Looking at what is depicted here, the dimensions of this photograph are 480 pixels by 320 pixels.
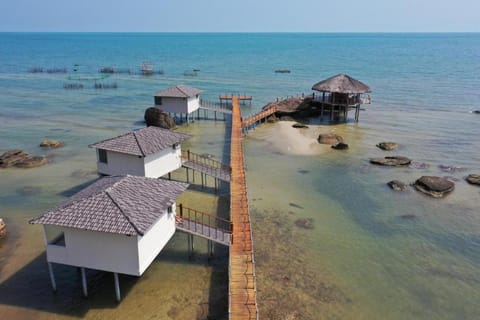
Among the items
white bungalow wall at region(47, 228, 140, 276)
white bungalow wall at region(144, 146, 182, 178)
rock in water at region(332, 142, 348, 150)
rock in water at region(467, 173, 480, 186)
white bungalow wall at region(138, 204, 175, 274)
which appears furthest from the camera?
A: rock in water at region(332, 142, 348, 150)

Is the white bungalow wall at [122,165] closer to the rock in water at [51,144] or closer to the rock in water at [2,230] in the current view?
the rock in water at [2,230]

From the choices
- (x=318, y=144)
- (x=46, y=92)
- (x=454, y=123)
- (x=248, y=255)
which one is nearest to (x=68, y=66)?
(x=46, y=92)

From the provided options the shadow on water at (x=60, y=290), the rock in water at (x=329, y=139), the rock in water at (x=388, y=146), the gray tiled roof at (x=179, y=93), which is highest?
the gray tiled roof at (x=179, y=93)

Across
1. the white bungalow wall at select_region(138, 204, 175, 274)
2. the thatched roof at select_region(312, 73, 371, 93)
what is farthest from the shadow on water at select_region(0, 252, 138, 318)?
the thatched roof at select_region(312, 73, 371, 93)

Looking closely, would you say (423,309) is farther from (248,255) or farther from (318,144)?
(318,144)

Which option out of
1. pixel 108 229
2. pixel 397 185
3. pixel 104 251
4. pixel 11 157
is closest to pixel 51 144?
pixel 11 157

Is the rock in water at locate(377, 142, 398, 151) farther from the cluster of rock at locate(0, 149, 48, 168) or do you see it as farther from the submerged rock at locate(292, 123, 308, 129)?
the cluster of rock at locate(0, 149, 48, 168)

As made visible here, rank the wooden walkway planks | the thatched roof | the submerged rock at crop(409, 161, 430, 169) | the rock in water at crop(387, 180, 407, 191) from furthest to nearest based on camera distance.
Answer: the thatched roof → the submerged rock at crop(409, 161, 430, 169) → the rock in water at crop(387, 180, 407, 191) → the wooden walkway planks

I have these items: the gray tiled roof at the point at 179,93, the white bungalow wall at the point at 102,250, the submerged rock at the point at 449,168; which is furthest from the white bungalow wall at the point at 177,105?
the white bungalow wall at the point at 102,250
